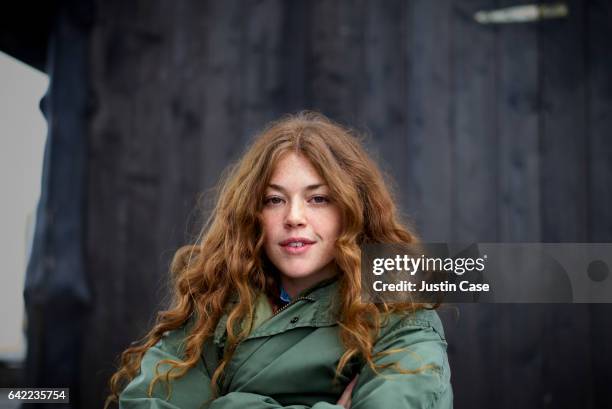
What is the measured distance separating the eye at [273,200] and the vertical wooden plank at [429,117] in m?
1.04

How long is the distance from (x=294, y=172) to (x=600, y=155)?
1.43m

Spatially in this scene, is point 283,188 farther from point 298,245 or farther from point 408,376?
point 408,376

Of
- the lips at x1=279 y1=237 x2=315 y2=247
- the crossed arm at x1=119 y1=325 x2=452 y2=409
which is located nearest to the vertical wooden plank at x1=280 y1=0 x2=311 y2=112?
the lips at x1=279 y1=237 x2=315 y2=247

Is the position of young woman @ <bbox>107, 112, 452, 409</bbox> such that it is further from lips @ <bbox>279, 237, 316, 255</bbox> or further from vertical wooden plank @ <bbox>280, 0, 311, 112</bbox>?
vertical wooden plank @ <bbox>280, 0, 311, 112</bbox>

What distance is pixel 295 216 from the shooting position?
1.60 meters

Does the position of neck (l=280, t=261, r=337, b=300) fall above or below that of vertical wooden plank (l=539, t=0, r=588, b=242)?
below

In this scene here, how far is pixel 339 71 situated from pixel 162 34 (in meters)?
0.77

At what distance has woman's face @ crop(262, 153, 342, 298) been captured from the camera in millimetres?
1630

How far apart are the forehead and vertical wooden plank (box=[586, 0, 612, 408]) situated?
1365 mm

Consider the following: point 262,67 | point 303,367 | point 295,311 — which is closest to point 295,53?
point 262,67

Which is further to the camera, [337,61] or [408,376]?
[337,61]

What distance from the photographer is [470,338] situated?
8.41ft

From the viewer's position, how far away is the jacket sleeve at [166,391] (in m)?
1.57

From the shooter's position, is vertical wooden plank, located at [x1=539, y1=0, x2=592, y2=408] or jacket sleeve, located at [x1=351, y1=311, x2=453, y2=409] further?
vertical wooden plank, located at [x1=539, y1=0, x2=592, y2=408]
